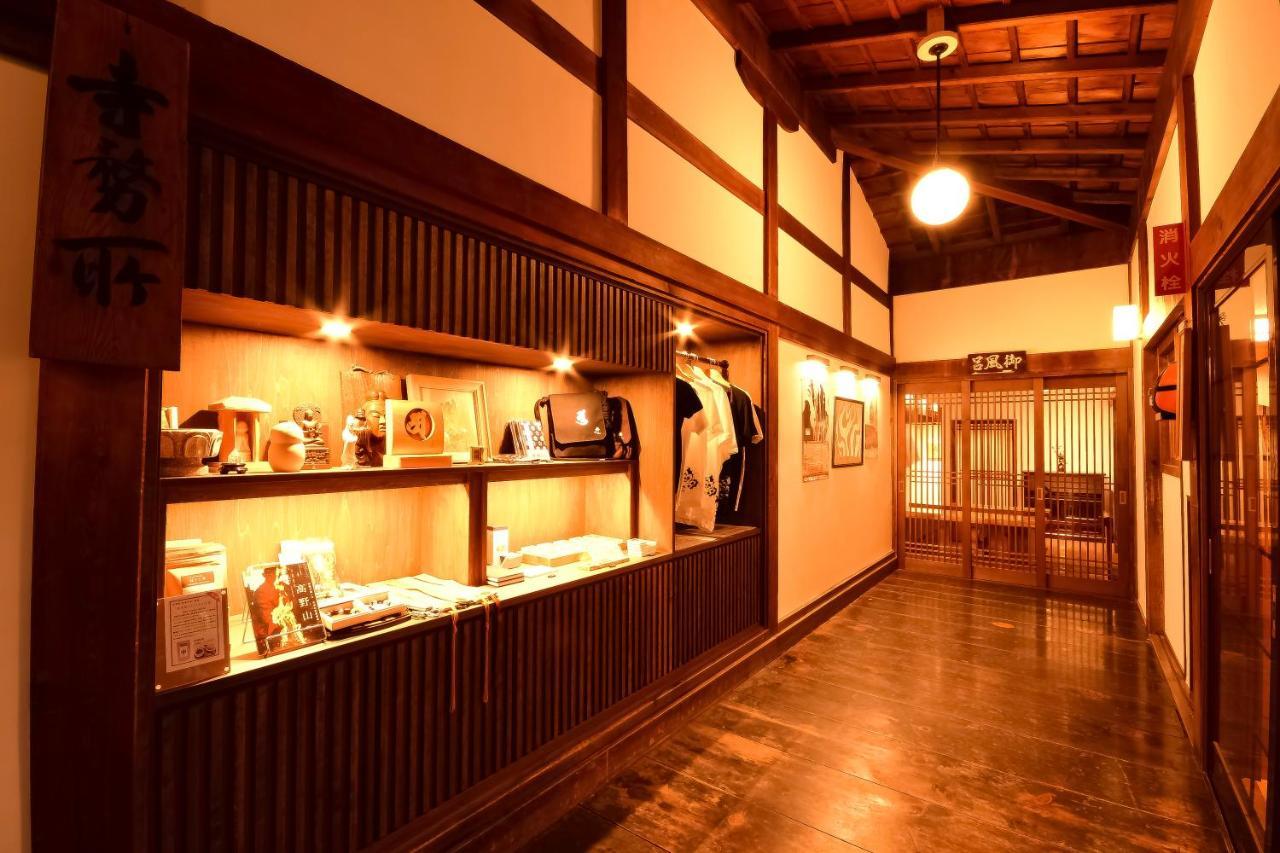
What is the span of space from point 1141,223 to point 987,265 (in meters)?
1.69

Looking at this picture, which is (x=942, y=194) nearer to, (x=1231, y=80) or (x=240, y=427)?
(x=1231, y=80)

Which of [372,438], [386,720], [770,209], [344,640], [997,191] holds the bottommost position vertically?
[386,720]

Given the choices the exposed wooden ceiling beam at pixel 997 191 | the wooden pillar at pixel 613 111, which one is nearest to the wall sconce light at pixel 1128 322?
the exposed wooden ceiling beam at pixel 997 191

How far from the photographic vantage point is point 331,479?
176 cm

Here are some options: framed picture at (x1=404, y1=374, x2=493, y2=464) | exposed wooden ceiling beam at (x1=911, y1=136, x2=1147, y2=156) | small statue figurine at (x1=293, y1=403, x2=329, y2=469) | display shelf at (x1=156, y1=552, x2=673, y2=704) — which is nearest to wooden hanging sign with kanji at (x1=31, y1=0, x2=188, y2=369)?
small statue figurine at (x1=293, y1=403, x2=329, y2=469)

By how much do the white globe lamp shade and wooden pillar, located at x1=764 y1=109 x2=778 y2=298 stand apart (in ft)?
2.98

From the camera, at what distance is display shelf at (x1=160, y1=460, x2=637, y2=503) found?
1455 mm

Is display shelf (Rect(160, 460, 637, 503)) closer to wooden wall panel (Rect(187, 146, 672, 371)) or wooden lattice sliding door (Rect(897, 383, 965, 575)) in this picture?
wooden wall panel (Rect(187, 146, 672, 371))

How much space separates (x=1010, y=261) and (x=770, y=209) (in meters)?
3.62

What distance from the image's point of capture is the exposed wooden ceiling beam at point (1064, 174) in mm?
4859

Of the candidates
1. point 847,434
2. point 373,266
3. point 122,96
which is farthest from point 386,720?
point 847,434

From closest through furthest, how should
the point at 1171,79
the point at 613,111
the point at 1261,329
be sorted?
the point at 1261,329 < the point at 613,111 < the point at 1171,79

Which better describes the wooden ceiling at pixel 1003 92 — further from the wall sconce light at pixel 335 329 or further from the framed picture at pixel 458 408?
the wall sconce light at pixel 335 329

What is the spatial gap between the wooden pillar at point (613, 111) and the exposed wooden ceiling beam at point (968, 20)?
168 centimetres
